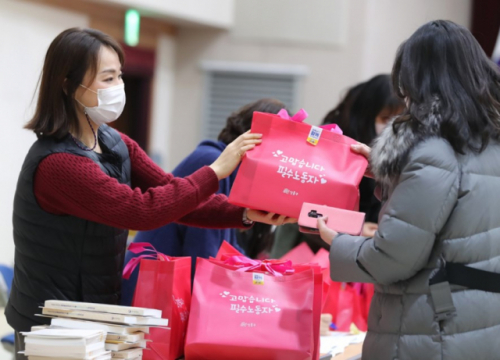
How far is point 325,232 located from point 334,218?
69mm

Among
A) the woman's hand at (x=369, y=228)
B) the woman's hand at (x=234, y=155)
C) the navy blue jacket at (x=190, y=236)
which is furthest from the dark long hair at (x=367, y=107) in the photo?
the woman's hand at (x=234, y=155)

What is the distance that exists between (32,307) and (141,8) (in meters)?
4.71

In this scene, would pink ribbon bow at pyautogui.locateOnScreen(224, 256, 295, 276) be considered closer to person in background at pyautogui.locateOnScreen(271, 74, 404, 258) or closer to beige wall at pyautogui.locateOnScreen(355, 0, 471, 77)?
person in background at pyautogui.locateOnScreen(271, 74, 404, 258)

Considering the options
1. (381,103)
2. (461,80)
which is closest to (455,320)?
(461,80)

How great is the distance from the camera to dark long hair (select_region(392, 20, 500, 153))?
1.90 m

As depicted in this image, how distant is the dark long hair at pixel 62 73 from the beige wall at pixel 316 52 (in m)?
5.14

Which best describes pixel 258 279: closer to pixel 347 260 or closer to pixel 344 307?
pixel 347 260

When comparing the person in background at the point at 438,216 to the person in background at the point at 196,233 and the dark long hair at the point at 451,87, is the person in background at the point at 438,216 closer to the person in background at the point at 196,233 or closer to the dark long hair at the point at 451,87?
the dark long hair at the point at 451,87

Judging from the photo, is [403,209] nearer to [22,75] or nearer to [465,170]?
[465,170]

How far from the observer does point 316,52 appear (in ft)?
23.8

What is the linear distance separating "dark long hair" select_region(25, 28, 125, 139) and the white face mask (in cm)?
6

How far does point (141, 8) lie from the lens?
6418 mm

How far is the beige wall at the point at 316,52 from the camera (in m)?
7.11

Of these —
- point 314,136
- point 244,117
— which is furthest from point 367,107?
point 314,136
